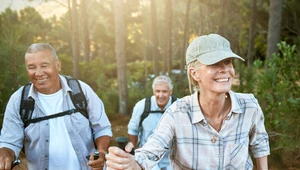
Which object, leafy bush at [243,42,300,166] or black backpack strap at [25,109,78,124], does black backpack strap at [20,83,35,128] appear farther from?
leafy bush at [243,42,300,166]

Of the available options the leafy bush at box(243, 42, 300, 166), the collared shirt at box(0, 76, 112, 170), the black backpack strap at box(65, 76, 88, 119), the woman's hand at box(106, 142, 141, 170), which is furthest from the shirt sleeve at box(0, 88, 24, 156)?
the leafy bush at box(243, 42, 300, 166)

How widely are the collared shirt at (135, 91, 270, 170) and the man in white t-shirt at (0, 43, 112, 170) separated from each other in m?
0.91

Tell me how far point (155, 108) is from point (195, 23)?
33.3 meters

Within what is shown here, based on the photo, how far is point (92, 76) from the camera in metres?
11.9

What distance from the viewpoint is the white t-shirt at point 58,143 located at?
8.93 feet

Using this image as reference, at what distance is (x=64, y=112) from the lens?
274cm

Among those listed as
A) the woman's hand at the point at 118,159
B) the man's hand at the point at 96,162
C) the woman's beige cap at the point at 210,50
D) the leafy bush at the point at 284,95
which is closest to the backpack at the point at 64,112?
the man's hand at the point at 96,162

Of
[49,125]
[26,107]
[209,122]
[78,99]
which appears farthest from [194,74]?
[26,107]

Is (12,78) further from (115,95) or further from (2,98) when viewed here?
(115,95)

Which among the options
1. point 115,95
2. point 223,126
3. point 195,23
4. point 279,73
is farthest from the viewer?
point 195,23

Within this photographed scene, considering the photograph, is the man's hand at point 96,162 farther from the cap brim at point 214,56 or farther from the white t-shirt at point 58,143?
the cap brim at point 214,56

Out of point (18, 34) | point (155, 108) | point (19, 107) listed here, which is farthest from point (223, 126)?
point (18, 34)

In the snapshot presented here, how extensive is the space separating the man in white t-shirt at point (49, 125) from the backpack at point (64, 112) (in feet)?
0.08

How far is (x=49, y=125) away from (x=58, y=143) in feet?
0.54
